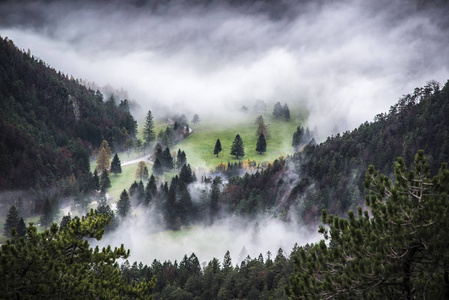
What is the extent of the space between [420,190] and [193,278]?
102 meters

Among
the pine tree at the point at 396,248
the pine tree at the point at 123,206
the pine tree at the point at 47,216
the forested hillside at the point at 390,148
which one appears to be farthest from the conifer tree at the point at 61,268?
the pine tree at the point at 123,206

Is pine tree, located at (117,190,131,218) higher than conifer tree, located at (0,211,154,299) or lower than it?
higher

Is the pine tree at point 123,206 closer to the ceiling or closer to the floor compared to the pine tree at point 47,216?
closer to the ceiling

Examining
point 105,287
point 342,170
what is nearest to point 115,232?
point 342,170

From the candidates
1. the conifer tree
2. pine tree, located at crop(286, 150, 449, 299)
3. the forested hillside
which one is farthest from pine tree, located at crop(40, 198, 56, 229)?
pine tree, located at crop(286, 150, 449, 299)

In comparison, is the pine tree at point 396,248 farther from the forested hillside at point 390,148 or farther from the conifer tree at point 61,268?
the forested hillside at point 390,148

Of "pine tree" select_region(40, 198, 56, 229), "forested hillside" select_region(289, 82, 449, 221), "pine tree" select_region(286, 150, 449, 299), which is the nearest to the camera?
"pine tree" select_region(286, 150, 449, 299)

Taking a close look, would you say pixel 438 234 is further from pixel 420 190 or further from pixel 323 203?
pixel 323 203

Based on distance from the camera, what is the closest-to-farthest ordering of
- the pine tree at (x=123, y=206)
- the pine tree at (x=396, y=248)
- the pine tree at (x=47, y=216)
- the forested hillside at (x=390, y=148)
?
the pine tree at (x=396, y=248) < the pine tree at (x=47, y=216) < the forested hillside at (x=390, y=148) < the pine tree at (x=123, y=206)

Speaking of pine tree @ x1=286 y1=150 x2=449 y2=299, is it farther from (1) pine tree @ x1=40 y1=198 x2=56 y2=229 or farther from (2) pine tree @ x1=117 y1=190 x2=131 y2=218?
(2) pine tree @ x1=117 y1=190 x2=131 y2=218

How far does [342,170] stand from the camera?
197m

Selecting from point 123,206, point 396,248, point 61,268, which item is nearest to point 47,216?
point 123,206

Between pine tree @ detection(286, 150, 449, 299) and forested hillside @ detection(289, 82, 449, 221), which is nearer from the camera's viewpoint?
pine tree @ detection(286, 150, 449, 299)

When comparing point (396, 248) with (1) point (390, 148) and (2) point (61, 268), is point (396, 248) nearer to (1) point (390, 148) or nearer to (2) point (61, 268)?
(2) point (61, 268)
